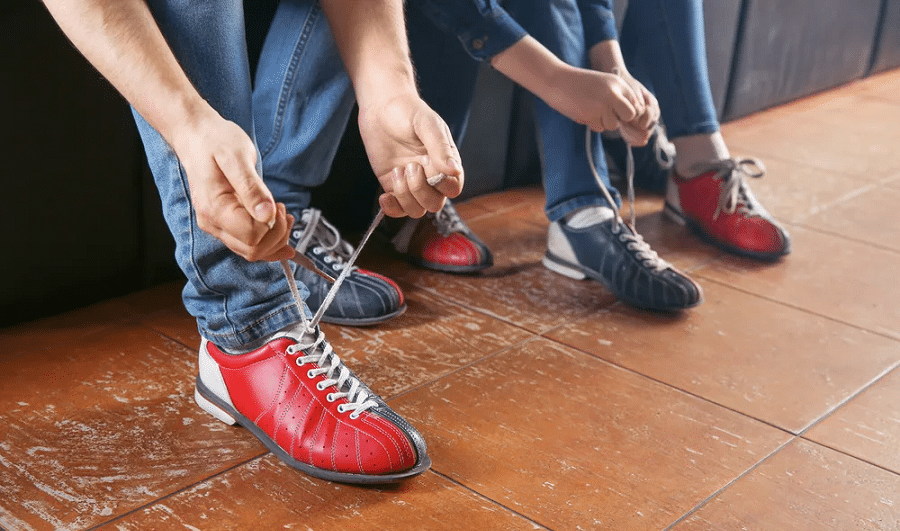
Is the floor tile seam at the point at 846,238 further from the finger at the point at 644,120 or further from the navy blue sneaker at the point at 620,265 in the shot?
the finger at the point at 644,120

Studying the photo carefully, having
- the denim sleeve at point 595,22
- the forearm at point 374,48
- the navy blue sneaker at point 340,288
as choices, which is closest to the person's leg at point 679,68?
the denim sleeve at point 595,22

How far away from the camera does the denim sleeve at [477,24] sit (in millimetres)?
1236

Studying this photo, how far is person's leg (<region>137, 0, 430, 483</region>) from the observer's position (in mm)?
839

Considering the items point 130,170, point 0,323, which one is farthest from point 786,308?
point 0,323

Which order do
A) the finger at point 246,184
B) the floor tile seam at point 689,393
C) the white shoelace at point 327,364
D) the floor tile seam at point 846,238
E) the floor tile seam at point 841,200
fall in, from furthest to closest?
the floor tile seam at point 841,200
the floor tile seam at point 846,238
the floor tile seam at point 689,393
the white shoelace at point 327,364
the finger at point 246,184

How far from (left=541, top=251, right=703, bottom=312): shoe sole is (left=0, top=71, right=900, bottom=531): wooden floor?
0.6 inches

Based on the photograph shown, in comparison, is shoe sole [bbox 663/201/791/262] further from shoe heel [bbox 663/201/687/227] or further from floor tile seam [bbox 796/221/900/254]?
floor tile seam [bbox 796/221/900/254]

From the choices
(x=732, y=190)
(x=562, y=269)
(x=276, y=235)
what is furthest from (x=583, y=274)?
(x=276, y=235)

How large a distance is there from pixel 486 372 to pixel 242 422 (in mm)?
298

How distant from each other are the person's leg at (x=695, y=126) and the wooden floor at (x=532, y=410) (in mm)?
45

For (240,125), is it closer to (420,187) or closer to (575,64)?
(420,187)

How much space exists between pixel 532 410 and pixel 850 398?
15.1 inches

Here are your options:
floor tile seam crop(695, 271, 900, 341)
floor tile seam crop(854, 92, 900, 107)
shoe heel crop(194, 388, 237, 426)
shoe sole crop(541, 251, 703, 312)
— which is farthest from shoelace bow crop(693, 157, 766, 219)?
floor tile seam crop(854, 92, 900, 107)

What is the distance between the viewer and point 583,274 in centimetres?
139
